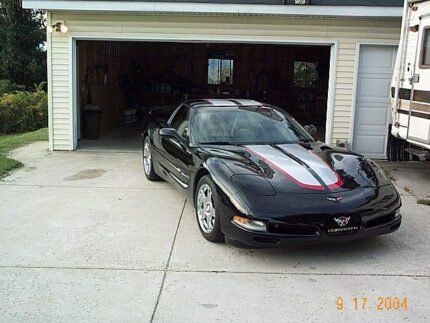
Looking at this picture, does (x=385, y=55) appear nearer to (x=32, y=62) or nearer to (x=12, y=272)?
(x=12, y=272)

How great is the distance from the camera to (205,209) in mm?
5121

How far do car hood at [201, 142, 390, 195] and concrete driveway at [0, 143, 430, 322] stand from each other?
2.13 feet

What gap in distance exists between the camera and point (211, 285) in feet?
13.3

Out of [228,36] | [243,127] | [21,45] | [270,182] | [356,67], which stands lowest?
[270,182]

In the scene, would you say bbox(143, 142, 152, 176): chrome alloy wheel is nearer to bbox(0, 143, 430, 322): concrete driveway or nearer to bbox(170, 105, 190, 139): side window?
bbox(170, 105, 190, 139): side window

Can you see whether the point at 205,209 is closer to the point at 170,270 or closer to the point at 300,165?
the point at 170,270

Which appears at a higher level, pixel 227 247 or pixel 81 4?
pixel 81 4

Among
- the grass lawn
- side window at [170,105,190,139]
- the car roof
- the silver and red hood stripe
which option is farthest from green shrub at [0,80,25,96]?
the silver and red hood stripe

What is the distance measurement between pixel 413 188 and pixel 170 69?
1245 cm

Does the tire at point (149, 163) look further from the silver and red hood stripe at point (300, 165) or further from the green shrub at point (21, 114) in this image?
the green shrub at point (21, 114)

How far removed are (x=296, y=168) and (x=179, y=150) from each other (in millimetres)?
1764

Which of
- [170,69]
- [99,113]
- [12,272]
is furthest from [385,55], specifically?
[170,69]

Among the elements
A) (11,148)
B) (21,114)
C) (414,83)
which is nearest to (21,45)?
(21,114)

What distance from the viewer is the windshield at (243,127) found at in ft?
19.6
